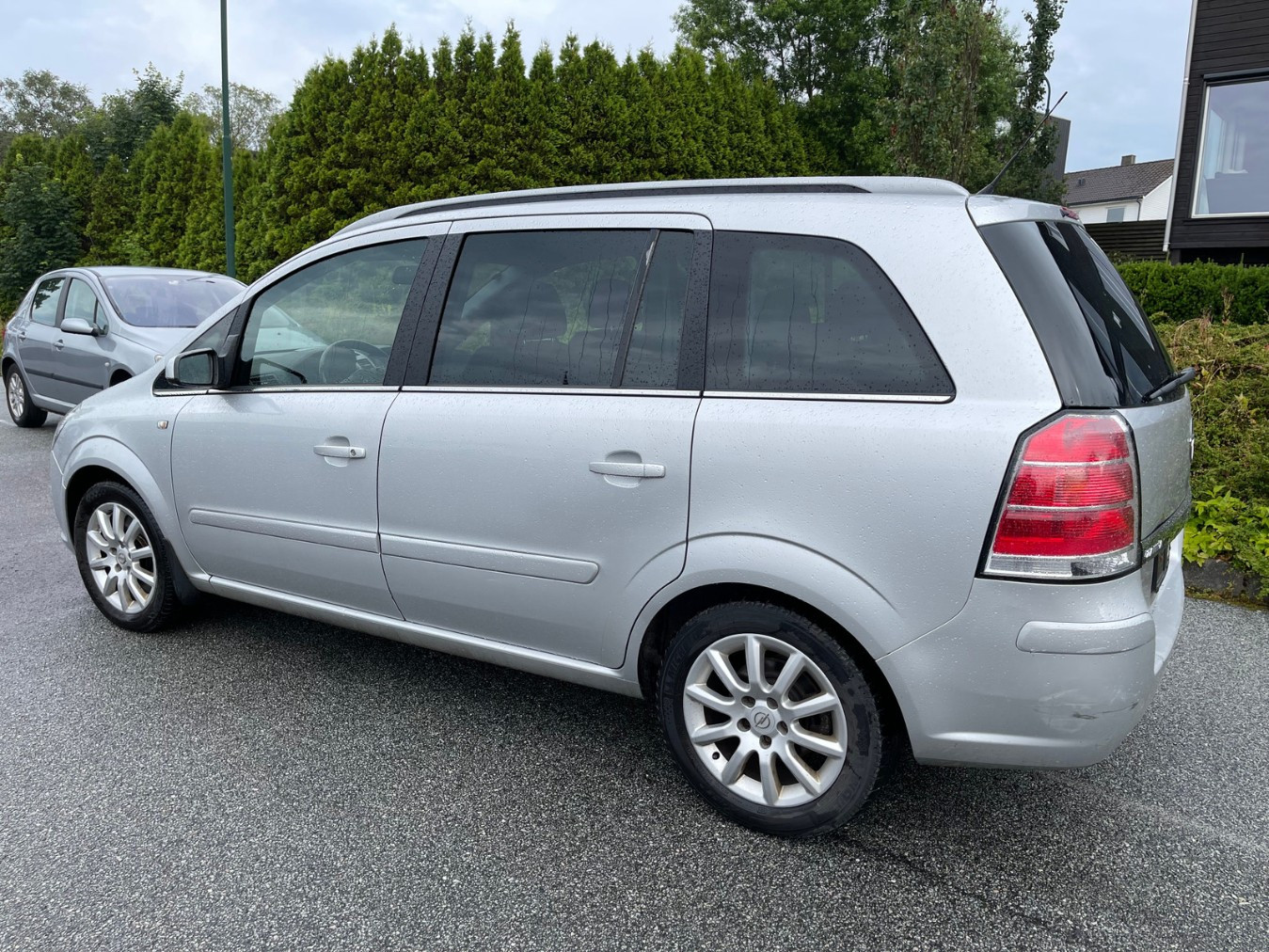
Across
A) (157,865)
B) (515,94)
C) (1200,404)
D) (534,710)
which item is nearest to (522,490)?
(534,710)

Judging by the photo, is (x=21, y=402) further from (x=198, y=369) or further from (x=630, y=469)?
(x=630, y=469)

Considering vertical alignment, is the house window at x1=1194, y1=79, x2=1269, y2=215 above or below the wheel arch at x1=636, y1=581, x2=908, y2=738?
above

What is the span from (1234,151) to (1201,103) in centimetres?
97

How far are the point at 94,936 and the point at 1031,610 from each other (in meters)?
2.35

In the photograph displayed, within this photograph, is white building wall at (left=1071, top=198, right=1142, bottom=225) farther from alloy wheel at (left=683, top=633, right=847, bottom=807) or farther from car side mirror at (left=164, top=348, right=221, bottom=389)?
alloy wheel at (left=683, top=633, right=847, bottom=807)

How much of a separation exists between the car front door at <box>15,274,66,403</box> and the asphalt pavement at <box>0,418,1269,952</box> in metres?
6.39

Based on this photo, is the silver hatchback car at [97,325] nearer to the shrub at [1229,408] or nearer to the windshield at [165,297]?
the windshield at [165,297]

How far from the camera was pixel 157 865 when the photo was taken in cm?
262

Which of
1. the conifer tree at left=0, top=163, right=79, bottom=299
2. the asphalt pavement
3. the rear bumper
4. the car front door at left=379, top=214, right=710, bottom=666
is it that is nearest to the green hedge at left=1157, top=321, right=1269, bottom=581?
the asphalt pavement

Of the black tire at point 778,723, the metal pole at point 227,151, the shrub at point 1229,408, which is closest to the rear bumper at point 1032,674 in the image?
the black tire at point 778,723

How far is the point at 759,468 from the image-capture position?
2.57m

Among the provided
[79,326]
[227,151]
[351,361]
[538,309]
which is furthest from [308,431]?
[227,151]

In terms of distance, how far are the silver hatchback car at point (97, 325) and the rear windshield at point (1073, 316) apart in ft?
23.6

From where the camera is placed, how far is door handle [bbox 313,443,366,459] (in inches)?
131
